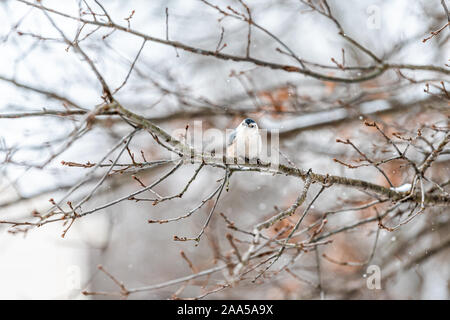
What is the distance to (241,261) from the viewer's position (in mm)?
1560

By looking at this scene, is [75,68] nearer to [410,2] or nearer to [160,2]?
[160,2]

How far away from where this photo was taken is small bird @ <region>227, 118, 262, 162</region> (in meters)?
3.02

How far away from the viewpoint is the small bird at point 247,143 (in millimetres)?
3023

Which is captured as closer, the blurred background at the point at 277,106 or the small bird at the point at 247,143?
the small bird at the point at 247,143

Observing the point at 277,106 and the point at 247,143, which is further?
the point at 277,106

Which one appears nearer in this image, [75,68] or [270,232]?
[75,68]

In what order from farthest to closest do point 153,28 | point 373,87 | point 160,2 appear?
point 160,2 → point 153,28 → point 373,87

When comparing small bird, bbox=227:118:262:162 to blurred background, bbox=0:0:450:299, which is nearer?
small bird, bbox=227:118:262:162

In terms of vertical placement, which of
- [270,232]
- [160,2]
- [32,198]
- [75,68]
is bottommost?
[270,232]

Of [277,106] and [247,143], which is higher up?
Answer: [277,106]

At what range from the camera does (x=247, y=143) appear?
10.0 feet

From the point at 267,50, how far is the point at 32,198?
409 centimetres
